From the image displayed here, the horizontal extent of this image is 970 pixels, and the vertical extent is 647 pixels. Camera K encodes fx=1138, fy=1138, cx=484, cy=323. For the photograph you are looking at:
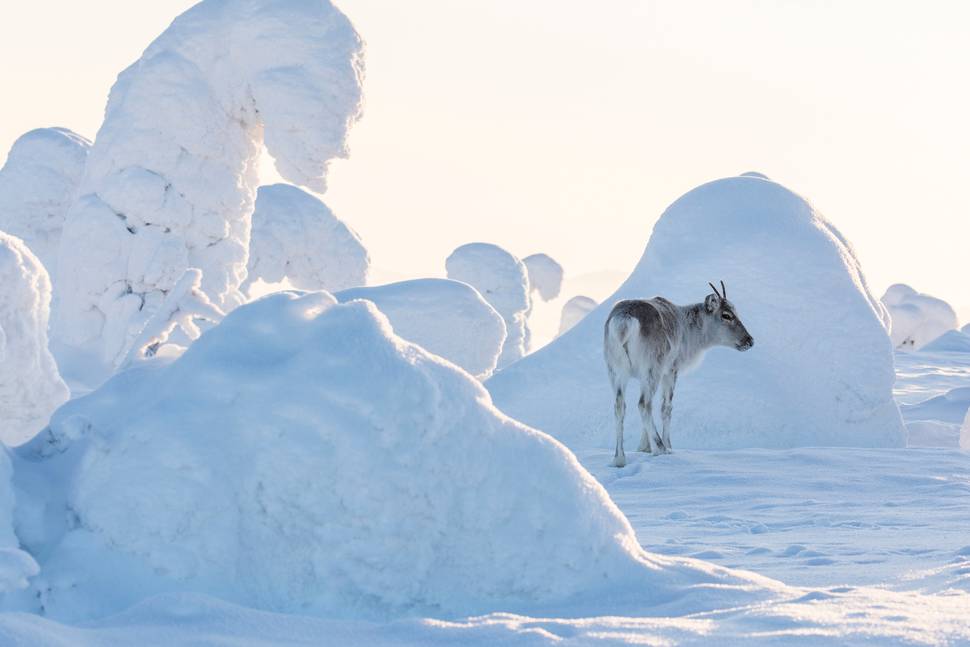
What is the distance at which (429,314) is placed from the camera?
15.9 m

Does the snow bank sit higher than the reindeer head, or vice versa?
the reindeer head

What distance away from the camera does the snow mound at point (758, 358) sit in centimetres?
1088

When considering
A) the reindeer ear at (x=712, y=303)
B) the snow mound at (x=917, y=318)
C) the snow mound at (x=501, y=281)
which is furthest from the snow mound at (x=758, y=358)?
the snow mound at (x=917, y=318)

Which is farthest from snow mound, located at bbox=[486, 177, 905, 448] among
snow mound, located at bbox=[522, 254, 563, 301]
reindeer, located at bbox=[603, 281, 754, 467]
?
snow mound, located at bbox=[522, 254, 563, 301]

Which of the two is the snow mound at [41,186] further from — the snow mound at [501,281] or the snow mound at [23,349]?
the snow mound at [501,281]

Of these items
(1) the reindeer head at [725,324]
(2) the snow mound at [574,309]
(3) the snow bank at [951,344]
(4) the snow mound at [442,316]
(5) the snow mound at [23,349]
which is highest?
(5) the snow mound at [23,349]

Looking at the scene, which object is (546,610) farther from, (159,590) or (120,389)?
(120,389)

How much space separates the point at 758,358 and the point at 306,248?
15451mm

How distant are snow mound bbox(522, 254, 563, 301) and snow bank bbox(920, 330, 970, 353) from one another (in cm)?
1167

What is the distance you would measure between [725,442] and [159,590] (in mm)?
7900

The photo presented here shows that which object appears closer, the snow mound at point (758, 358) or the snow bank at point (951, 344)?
the snow mound at point (758, 358)

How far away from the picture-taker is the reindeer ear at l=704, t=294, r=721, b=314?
1041 cm

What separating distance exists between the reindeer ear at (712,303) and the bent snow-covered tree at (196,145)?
481cm

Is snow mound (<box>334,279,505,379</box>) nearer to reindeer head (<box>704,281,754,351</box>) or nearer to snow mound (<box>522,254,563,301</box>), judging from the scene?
reindeer head (<box>704,281,754,351</box>)
